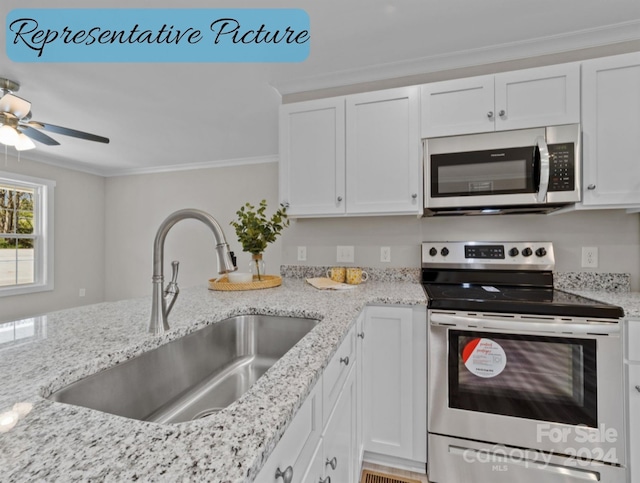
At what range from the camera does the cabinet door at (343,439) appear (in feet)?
2.86

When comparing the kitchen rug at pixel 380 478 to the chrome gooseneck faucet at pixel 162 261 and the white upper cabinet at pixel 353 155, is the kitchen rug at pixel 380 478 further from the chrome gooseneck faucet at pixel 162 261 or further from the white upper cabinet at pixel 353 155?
the white upper cabinet at pixel 353 155

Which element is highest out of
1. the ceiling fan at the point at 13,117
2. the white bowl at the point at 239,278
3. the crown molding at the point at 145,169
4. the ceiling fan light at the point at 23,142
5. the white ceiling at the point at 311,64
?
the white ceiling at the point at 311,64

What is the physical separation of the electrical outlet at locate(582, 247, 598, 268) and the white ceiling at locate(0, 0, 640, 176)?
4.06ft

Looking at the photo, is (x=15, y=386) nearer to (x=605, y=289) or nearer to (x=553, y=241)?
(x=553, y=241)

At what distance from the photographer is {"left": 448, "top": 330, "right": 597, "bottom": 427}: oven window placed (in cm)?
130

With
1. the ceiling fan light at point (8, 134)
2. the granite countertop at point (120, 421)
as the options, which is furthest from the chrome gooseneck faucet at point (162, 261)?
the ceiling fan light at point (8, 134)

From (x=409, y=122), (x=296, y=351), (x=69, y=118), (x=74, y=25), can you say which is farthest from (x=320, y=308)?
(x=69, y=118)

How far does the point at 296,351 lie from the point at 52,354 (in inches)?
25.0

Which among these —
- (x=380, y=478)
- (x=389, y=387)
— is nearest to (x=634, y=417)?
(x=389, y=387)

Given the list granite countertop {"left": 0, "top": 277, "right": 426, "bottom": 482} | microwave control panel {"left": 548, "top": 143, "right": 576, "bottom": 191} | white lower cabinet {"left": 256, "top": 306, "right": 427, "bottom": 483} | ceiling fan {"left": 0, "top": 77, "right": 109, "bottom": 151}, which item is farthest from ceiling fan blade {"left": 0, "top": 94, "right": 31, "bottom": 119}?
microwave control panel {"left": 548, "top": 143, "right": 576, "bottom": 191}

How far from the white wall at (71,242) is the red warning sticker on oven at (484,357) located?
5.12 meters

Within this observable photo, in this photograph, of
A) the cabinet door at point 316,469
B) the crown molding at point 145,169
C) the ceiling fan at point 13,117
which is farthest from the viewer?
the crown molding at point 145,169

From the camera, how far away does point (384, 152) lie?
6.19 feet

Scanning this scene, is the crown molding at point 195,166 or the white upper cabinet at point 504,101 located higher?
the crown molding at point 195,166
